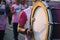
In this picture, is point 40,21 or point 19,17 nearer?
point 40,21

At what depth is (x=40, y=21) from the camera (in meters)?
3.62

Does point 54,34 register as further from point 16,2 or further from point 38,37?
point 16,2

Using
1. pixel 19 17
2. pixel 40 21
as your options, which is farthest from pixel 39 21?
pixel 19 17

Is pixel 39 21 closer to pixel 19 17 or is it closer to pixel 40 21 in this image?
pixel 40 21

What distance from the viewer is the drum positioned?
3386 mm

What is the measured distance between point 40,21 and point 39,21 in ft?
0.15

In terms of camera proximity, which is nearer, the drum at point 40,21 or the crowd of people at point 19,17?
the drum at point 40,21

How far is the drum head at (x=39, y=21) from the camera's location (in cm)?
341

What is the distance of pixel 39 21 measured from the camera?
3.66m

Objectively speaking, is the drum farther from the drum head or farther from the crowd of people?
the crowd of people

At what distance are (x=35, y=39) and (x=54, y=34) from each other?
1.83 feet

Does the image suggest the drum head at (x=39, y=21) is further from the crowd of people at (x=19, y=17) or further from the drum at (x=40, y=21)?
the crowd of people at (x=19, y=17)

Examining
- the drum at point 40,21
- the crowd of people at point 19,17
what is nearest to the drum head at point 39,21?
the drum at point 40,21

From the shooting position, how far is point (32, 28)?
3.86 m
